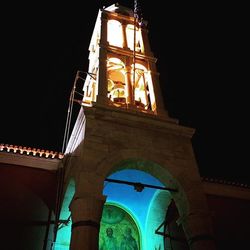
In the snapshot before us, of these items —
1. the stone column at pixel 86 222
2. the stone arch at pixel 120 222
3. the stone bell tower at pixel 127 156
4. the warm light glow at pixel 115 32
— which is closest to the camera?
the stone column at pixel 86 222

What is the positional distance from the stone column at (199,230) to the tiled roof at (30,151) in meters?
5.02

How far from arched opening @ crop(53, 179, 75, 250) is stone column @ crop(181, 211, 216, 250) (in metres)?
3.32

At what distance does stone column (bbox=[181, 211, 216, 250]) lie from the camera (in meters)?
7.62

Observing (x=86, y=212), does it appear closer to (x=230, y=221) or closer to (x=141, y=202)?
(x=141, y=202)

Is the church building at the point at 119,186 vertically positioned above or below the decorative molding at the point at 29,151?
below

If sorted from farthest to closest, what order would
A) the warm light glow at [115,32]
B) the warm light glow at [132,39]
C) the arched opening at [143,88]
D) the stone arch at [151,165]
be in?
1. the warm light glow at [115,32]
2. the warm light glow at [132,39]
3. the arched opening at [143,88]
4. the stone arch at [151,165]

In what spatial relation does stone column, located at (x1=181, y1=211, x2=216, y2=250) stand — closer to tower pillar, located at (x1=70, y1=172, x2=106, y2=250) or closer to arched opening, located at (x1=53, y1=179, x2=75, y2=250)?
tower pillar, located at (x1=70, y1=172, x2=106, y2=250)

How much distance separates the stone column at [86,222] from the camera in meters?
6.71

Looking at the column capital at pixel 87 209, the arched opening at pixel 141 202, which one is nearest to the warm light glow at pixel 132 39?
the arched opening at pixel 141 202

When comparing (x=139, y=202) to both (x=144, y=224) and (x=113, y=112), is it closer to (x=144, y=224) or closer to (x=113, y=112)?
(x=144, y=224)

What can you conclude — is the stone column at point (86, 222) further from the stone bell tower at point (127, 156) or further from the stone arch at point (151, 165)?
the stone arch at point (151, 165)

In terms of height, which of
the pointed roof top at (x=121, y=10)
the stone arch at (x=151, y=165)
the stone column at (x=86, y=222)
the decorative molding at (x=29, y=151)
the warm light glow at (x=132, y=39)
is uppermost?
the pointed roof top at (x=121, y=10)

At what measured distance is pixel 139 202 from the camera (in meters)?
11.8

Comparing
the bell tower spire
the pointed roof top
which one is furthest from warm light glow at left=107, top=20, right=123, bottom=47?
the pointed roof top
